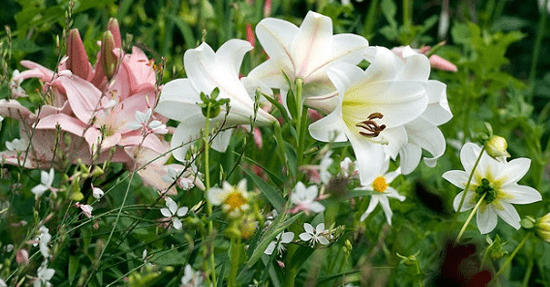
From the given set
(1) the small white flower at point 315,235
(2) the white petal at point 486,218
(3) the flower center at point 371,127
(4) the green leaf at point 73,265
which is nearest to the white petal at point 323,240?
(1) the small white flower at point 315,235

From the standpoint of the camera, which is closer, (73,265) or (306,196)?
(306,196)

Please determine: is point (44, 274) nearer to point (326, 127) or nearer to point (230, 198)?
point (230, 198)

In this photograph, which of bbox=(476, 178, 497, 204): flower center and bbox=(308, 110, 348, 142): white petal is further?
bbox=(476, 178, 497, 204): flower center

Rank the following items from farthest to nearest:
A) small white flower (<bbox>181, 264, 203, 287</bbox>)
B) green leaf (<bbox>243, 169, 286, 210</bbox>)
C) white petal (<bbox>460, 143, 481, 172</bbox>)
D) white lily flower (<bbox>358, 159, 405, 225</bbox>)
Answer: white lily flower (<bbox>358, 159, 405, 225</bbox>) < white petal (<bbox>460, 143, 481, 172</bbox>) < green leaf (<bbox>243, 169, 286, 210</bbox>) < small white flower (<bbox>181, 264, 203, 287</bbox>)

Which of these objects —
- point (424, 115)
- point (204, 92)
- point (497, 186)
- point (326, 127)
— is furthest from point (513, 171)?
point (204, 92)

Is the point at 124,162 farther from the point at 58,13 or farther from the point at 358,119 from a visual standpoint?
the point at 58,13

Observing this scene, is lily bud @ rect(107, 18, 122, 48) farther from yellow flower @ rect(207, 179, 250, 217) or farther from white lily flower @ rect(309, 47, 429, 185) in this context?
yellow flower @ rect(207, 179, 250, 217)

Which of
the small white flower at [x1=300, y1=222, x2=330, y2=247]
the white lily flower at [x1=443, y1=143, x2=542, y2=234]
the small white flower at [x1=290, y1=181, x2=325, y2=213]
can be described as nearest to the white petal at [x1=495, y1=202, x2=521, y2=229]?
the white lily flower at [x1=443, y1=143, x2=542, y2=234]
